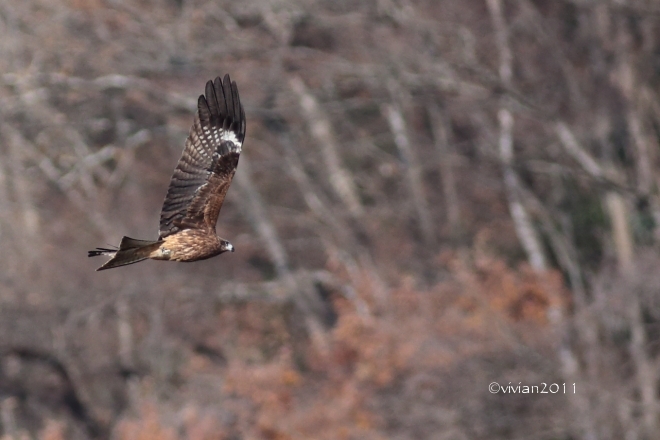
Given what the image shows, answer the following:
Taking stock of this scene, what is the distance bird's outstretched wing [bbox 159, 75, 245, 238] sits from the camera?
27.6 ft

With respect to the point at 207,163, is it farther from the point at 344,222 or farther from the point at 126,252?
the point at 344,222

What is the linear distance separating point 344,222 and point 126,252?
16.5 metres

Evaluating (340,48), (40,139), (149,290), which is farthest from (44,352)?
(340,48)

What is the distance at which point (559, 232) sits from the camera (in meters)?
22.2

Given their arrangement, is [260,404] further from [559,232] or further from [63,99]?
[63,99]

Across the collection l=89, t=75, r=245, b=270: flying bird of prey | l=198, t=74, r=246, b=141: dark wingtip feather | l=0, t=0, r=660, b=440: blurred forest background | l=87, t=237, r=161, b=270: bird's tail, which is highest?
l=0, t=0, r=660, b=440: blurred forest background

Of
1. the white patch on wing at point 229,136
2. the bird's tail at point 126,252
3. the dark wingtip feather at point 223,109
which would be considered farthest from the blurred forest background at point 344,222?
the bird's tail at point 126,252

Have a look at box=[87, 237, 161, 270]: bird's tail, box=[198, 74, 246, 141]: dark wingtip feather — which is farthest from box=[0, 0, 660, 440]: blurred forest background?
box=[87, 237, 161, 270]: bird's tail

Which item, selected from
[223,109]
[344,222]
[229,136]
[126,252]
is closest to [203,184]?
[229,136]

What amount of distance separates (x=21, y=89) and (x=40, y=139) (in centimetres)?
289

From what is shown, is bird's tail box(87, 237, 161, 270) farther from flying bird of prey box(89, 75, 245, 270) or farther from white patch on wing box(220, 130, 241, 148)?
white patch on wing box(220, 130, 241, 148)

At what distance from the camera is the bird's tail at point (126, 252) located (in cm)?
757

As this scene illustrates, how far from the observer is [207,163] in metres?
8.74

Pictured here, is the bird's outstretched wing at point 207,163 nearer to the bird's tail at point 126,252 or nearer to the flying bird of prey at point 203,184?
the flying bird of prey at point 203,184
